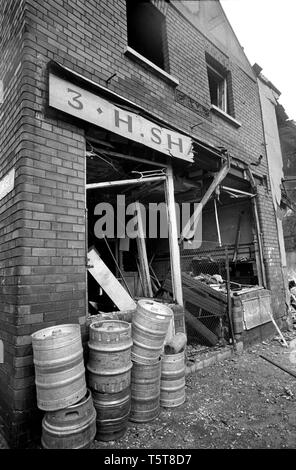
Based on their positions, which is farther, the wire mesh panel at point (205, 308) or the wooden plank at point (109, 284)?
the wire mesh panel at point (205, 308)

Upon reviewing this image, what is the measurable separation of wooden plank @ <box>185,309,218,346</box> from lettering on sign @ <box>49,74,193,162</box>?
2.99 metres

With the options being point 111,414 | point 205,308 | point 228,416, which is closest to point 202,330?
point 205,308

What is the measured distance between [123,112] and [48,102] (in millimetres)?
1062

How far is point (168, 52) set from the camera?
5.03m

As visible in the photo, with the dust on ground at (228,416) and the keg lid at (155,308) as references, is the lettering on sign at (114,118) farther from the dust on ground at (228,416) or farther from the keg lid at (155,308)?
the dust on ground at (228,416)

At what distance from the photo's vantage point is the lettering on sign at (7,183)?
3.02m

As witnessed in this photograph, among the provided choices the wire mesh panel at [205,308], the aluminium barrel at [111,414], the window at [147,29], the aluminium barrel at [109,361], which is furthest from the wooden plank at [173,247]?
the window at [147,29]

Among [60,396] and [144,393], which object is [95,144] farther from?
[144,393]

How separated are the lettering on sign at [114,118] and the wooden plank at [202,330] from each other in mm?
2989

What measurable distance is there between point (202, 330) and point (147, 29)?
5959 millimetres

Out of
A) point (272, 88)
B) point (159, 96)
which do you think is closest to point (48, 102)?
point (159, 96)

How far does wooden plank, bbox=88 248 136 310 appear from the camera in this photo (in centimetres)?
390

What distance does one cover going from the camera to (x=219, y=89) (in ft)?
21.9

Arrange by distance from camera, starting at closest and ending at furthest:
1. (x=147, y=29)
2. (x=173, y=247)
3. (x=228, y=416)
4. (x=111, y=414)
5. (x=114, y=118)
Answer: (x=111, y=414)
(x=228, y=416)
(x=114, y=118)
(x=173, y=247)
(x=147, y=29)
